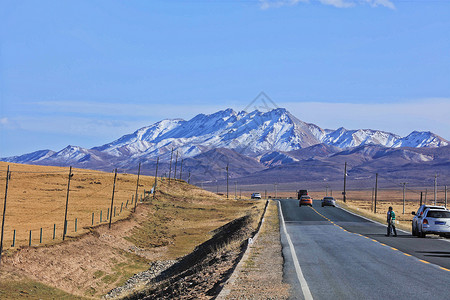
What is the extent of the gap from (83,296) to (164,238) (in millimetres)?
23217

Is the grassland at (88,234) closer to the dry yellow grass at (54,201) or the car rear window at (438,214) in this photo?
the dry yellow grass at (54,201)

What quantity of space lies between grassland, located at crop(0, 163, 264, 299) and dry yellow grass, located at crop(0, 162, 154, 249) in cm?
8

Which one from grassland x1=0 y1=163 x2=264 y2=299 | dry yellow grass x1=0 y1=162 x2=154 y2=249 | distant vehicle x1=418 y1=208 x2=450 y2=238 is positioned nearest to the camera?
grassland x1=0 y1=163 x2=264 y2=299

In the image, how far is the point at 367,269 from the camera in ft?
61.7

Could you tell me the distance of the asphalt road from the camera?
1428 cm

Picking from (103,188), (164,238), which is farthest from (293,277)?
(103,188)

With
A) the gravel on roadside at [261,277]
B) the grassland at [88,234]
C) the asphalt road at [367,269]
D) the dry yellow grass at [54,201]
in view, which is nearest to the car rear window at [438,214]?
the asphalt road at [367,269]

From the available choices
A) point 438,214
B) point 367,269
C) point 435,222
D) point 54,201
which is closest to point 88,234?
point 435,222

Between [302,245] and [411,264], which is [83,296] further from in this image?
[411,264]

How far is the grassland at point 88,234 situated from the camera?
1288 inches

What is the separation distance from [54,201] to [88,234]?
3269cm

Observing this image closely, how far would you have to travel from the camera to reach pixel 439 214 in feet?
113

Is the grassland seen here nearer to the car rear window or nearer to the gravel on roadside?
the gravel on roadside

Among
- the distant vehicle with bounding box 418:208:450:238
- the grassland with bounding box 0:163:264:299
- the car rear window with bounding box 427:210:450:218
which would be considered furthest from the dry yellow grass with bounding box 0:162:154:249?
the car rear window with bounding box 427:210:450:218
